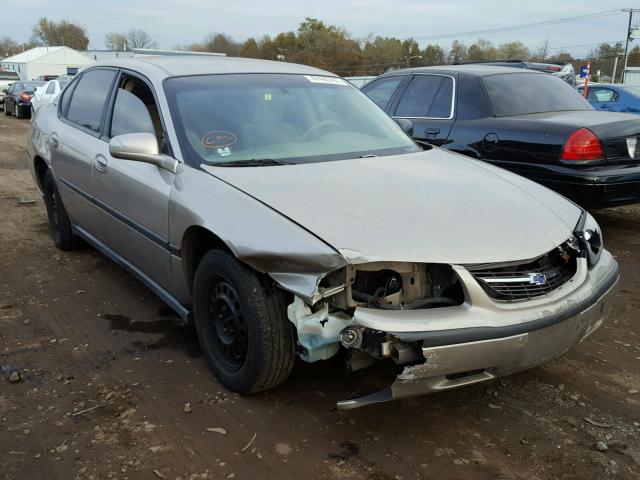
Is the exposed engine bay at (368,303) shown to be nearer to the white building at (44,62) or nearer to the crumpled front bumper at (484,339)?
the crumpled front bumper at (484,339)

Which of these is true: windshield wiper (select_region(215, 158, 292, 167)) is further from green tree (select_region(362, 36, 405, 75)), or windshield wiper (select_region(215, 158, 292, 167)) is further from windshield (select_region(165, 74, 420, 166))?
green tree (select_region(362, 36, 405, 75))

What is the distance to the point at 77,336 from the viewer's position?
3.78 m

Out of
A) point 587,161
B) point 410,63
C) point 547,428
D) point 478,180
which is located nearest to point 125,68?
point 478,180

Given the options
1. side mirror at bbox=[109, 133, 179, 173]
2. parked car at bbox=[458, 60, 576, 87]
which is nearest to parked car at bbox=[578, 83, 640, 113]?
parked car at bbox=[458, 60, 576, 87]

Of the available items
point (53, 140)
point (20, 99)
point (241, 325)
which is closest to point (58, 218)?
point (53, 140)

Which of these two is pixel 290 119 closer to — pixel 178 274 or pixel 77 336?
pixel 178 274

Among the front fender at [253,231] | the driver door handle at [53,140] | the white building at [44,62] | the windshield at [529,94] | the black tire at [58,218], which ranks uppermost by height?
the white building at [44,62]

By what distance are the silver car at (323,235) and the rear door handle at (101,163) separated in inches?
0.6

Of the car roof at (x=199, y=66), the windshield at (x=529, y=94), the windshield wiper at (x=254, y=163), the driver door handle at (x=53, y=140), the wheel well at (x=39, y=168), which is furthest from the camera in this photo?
the windshield at (x=529, y=94)

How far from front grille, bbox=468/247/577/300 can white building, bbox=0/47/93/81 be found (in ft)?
244

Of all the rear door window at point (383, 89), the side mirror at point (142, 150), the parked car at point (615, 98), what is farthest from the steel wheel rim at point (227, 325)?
the parked car at point (615, 98)

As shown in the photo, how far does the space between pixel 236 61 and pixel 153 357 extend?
6.97 feet

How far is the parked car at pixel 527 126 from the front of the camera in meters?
5.17

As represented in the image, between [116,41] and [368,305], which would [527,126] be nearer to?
[368,305]
